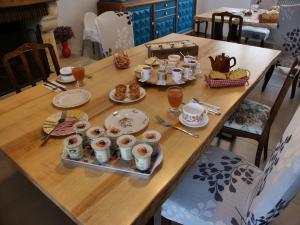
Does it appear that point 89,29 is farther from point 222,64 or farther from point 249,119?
point 249,119

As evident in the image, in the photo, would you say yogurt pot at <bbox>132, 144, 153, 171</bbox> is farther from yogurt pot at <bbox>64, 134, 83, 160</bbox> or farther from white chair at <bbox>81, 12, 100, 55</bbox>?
white chair at <bbox>81, 12, 100, 55</bbox>

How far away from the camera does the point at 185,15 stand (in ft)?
15.3

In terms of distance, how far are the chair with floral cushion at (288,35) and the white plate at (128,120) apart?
1994 millimetres

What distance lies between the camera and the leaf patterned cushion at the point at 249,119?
161 cm

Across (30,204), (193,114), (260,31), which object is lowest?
(30,204)

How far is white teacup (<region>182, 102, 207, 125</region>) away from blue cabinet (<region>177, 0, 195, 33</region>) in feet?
12.2

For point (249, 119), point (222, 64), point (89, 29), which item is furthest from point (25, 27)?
point (249, 119)

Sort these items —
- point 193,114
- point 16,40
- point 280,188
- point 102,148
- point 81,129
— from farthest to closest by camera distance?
1. point 16,40
2. point 193,114
3. point 81,129
4. point 102,148
5. point 280,188

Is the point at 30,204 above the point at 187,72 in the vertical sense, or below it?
below

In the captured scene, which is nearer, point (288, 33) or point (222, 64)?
point (222, 64)

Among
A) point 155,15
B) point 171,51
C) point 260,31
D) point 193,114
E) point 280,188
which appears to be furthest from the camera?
point 155,15

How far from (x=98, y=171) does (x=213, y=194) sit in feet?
1.69

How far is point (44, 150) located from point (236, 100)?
0.96 m

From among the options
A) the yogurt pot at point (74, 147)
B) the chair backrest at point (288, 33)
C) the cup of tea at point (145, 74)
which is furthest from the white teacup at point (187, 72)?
the chair backrest at point (288, 33)
